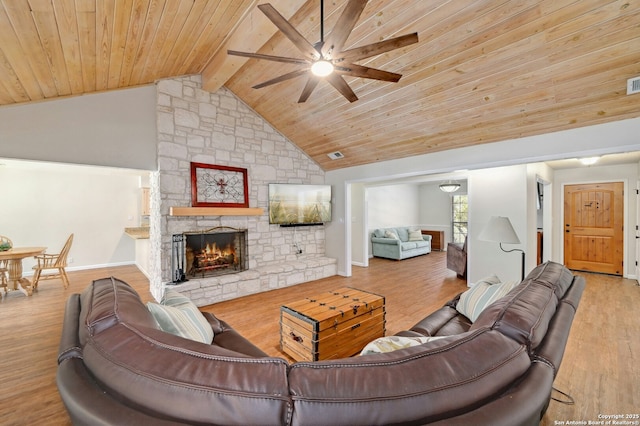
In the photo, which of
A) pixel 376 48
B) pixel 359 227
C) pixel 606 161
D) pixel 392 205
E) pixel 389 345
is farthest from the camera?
pixel 392 205

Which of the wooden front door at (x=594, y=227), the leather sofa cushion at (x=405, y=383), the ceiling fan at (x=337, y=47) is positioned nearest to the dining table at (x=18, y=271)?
the ceiling fan at (x=337, y=47)

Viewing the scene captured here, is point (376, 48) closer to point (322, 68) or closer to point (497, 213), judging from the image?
point (322, 68)

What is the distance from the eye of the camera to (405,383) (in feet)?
2.59

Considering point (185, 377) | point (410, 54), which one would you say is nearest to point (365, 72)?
point (410, 54)

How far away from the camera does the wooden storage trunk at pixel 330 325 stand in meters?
2.39

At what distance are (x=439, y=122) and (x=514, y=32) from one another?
53.9 inches

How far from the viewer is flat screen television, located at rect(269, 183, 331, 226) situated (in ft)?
17.5

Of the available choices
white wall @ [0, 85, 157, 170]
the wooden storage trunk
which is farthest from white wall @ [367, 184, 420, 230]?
white wall @ [0, 85, 157, 170]

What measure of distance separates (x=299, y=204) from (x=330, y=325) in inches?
136

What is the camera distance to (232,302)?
4.33 meters

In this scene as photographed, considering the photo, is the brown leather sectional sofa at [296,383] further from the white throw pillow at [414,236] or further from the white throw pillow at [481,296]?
the white throw pillow at [414,236]

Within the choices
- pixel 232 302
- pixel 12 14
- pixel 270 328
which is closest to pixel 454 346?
pixel 270 328

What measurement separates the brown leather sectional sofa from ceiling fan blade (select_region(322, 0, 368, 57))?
1.90m

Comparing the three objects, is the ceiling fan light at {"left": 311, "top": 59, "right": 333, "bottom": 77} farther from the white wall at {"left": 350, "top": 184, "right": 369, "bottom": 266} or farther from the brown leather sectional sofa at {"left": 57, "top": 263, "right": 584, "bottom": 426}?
the white wall at {"left": 350, "top": 184, "right": 369, "bottom": 266}
